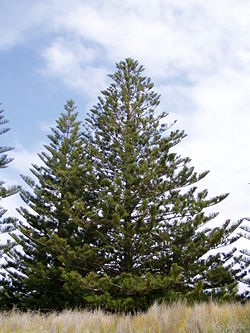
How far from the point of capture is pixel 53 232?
579 inches

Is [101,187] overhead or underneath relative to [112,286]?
overhead

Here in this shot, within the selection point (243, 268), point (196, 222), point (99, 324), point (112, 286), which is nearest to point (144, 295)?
point (112, 286)

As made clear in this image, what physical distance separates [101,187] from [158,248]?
302cm

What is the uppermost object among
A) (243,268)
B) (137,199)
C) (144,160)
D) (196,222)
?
(144,160)

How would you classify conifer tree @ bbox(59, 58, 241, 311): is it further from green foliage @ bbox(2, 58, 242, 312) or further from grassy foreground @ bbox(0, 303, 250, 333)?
grassy foreground @ bbox(0, 303, 250, 333)

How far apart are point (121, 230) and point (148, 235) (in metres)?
1.04

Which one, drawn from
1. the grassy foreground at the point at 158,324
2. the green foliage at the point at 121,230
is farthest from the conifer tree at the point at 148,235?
the grassy foreground at the point at 158,324

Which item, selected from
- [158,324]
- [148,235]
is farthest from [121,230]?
[158,324]

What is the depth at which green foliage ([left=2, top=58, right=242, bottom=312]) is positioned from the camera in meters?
11.6

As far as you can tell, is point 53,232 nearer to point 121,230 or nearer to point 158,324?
point 121,230

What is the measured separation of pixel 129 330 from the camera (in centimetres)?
409

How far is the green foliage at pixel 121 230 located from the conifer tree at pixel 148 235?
0.03m

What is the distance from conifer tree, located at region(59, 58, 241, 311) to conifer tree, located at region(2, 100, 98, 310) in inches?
30.3

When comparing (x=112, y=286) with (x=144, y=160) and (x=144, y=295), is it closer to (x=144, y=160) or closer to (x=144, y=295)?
(x=144, y=295)
